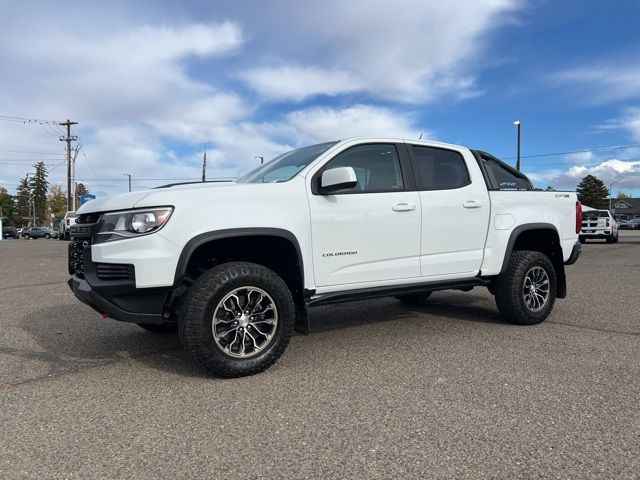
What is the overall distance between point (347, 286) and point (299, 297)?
437 millimetres

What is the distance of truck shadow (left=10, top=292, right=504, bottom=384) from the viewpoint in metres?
4.33

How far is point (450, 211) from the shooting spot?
5000 mm

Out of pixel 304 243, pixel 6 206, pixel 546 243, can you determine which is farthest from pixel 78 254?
pixel 6 206

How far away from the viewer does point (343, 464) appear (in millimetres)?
2592

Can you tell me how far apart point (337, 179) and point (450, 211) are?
4.81ft

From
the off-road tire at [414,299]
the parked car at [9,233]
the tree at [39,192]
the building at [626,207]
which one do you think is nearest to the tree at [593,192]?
the building at [626,207]

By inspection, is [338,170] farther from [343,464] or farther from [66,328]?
[66,328]

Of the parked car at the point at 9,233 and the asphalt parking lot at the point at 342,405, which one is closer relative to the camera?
the asphalt parking lot at the point at 342,405

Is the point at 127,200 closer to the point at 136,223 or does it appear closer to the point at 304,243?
the point at 136,223

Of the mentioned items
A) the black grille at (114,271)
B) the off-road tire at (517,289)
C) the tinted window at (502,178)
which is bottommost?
the off-road tire at (517,289)

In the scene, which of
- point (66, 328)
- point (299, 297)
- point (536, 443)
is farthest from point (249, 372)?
point (66, 328)

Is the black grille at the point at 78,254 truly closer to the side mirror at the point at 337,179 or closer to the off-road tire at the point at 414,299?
the side mirror at the point at 337,179

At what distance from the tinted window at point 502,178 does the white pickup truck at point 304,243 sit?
2 cm

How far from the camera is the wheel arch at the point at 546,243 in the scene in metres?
5.66
